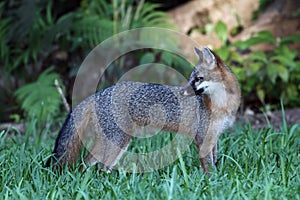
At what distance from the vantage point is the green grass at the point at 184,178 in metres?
3.74

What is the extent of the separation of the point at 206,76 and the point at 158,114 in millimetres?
594

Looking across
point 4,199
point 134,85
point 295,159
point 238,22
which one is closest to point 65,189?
point 4,199

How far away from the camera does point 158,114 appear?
500cm

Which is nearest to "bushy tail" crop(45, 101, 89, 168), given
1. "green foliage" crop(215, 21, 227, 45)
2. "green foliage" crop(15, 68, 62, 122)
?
"green foliage" crop(15, 68, 62, 122)

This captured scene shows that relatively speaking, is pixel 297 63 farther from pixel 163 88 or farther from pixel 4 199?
pixel 4 199

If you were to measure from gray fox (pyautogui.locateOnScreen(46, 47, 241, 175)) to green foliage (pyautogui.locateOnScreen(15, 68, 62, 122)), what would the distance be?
2.53 meters

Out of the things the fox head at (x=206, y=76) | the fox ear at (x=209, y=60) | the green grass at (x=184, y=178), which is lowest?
the green grass at (x=184, y=178)

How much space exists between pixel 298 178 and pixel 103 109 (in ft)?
5.62

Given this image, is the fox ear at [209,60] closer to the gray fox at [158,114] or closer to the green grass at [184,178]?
the gray fox at [158,114]

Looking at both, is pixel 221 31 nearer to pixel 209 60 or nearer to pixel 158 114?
pixel 158 114

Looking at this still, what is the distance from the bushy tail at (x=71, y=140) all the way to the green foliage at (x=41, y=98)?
2.48m

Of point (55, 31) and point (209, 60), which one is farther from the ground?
point (209, 60)

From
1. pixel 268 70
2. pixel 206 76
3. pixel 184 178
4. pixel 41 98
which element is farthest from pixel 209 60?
pixel 41 98

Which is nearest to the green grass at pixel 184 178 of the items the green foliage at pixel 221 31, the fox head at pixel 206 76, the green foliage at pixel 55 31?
the fox head at pixel 206 76
